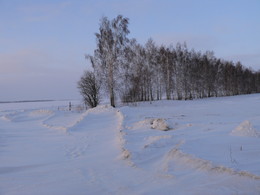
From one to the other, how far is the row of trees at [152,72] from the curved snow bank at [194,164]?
17.0 meters

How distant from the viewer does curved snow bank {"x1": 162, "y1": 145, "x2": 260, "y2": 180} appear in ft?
12.3

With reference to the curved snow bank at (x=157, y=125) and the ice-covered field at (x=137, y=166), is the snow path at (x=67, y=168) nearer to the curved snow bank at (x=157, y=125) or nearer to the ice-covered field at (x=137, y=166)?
the ice-covered field at (x=137, y=166)

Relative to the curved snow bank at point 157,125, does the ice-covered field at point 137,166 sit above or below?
below

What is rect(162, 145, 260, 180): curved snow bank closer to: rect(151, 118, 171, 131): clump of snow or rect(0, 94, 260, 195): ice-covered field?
rect(0, 94, 260, 195): ice-covered field

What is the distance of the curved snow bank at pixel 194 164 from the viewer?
3.74 meters

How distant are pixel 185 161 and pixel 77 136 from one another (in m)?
6.09

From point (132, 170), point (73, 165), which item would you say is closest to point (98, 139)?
point (73, 165)

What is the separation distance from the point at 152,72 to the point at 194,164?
2653 centimetres

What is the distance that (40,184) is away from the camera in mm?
4316

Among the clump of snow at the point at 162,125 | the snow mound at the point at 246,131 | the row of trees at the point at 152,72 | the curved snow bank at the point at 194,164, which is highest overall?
the row of trees at the point at 152,72

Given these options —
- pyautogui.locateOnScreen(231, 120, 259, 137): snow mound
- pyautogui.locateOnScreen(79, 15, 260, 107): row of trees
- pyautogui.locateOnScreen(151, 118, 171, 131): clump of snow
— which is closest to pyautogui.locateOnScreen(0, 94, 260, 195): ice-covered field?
pyautogui.locateOnScreen(231, 120, 259, 137): snow mound

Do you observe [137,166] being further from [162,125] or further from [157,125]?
[157,125]

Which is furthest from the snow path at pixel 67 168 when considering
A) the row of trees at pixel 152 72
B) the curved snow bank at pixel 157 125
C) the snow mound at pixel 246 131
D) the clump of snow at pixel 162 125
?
the row of trees at pixel 152 72

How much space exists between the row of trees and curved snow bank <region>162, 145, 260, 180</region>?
55.9 ft
